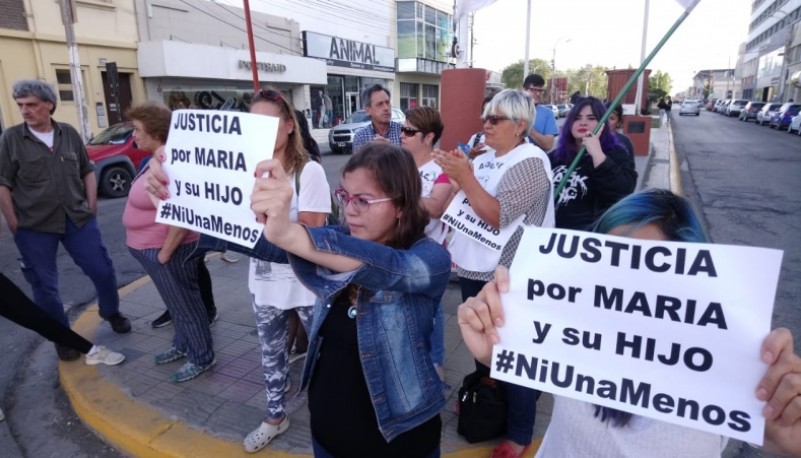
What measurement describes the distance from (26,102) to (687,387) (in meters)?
4.18

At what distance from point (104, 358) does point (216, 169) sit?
248 centimetres

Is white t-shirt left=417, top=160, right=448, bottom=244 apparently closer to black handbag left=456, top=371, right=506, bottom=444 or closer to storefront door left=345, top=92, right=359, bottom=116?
black handbag left=456, top=371, right=506, bottom=444

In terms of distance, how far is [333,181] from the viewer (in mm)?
11844

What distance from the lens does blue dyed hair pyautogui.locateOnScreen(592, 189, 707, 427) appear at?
4.41ft

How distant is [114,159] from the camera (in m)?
10.4

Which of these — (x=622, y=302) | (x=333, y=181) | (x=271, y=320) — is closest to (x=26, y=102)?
(x=271, y=320)

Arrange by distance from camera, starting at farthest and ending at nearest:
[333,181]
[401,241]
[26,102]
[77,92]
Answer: [77,92], [333,181], [26,102], [401,241]

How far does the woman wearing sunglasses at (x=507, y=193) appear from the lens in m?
2.43

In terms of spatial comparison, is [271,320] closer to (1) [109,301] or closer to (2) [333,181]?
(1) [109,301]

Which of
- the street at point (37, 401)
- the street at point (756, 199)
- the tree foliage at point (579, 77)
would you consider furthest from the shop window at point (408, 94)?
the street at point (37, 401)

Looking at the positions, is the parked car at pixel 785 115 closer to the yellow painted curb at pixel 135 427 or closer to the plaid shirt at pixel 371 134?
the plaid shirt at pixel 371 134

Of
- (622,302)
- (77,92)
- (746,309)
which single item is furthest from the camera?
(77,92)

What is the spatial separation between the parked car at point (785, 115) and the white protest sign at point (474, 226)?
31.9m

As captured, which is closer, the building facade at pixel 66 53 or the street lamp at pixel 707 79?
the building facade at pixel 66 53
